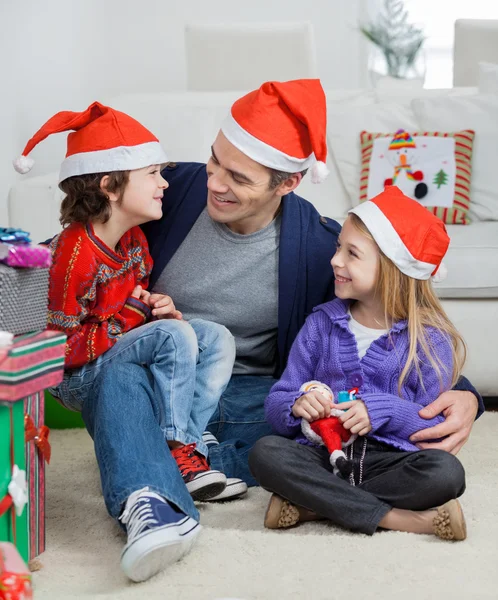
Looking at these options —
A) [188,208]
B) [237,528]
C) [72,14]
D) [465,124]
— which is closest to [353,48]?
[72,14]

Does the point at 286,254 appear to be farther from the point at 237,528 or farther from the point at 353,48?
the point at 353,48

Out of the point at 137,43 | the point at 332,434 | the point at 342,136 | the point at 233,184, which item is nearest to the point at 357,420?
the point at 332,434

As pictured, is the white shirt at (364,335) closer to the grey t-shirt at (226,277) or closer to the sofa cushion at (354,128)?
the grey t-shirt at (226,277)

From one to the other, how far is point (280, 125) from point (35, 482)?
882 mm

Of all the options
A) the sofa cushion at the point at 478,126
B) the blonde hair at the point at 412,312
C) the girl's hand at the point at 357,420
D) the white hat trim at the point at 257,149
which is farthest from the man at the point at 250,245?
the sofa cushion at the point at 478,126

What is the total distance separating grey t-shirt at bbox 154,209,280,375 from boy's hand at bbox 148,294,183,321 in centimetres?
12

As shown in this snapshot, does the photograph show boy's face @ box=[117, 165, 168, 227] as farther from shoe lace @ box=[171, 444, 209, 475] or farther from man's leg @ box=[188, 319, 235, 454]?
shoe lace @ box=[171, 444, 209, 475]

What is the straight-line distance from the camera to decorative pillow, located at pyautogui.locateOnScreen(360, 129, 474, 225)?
9.18 feet

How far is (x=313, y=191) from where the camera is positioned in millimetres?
2949

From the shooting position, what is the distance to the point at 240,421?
1900 mm

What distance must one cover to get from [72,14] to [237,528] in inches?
139

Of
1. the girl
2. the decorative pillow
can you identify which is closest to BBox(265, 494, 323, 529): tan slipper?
the girl

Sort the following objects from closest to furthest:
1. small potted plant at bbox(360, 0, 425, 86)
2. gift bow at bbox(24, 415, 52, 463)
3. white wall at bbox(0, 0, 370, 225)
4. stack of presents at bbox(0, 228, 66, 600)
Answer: stack of presents at bbox(0, 228, 66, 600) < gift bow at bbox(24, 415, 52, 463) < white wall at bbox(0, 0, 370, 225) < small potted plant at bbox(360, 0, 425, 86)

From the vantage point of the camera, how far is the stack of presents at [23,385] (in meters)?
1.19
